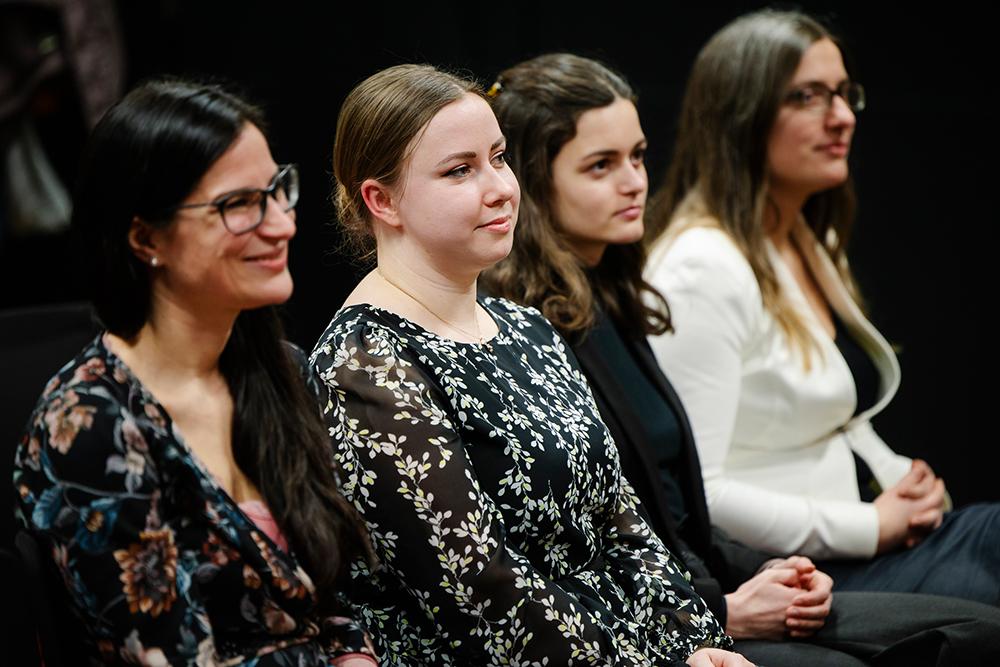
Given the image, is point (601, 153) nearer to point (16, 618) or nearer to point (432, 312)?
point (432, 312)

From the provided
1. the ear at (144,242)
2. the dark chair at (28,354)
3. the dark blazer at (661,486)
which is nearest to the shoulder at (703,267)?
the dark blazer at (661,486)

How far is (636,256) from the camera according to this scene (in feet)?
8.09

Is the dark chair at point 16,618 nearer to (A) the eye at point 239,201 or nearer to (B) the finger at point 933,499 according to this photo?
(A) the eye at point 239,201

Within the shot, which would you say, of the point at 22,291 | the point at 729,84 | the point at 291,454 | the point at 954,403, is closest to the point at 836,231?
the point at 729,84

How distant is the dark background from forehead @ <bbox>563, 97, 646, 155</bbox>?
68 cm

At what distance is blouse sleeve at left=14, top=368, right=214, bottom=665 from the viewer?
4.41 feet

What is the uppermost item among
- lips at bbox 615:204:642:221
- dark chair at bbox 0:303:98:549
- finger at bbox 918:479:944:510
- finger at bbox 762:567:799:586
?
lips at bbox 615:204:642:221

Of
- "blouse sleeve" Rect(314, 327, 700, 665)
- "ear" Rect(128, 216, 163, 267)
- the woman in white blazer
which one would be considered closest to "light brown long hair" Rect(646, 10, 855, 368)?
the woman in white blazer

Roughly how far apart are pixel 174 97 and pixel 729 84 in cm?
162

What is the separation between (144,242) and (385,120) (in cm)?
46

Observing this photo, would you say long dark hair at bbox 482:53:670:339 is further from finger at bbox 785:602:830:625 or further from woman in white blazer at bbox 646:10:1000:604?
finger at bbox 785:602:830:625

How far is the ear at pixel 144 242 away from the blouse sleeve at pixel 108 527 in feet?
0.53

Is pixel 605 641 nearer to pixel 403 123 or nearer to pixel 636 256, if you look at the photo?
pixel 403 123

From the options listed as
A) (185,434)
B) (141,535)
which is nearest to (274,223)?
(185,434)
